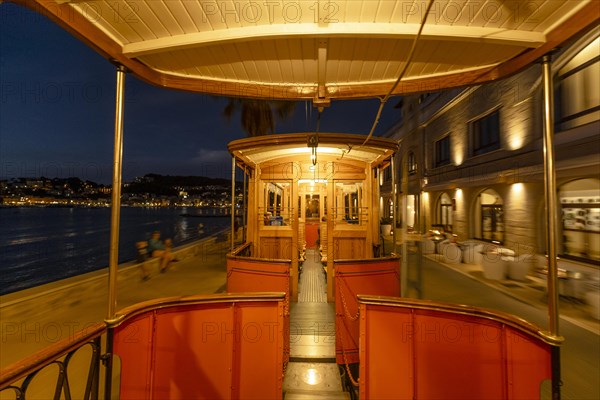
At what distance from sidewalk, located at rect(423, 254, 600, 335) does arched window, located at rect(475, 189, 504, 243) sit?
7.25ft

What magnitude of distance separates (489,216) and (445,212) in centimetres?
407

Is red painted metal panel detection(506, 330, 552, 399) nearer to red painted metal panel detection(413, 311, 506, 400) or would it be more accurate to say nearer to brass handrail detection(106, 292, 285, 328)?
red painted metal panel detection(413, 311, 506, 400)

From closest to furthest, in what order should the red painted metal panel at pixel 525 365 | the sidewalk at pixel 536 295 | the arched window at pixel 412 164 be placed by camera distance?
the red painted metal panel at pixel 525 365
the sidewalk at pixel 536 295
the arched window at pixel 412 164

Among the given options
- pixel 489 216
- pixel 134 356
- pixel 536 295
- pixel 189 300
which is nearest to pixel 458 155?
pixel 489 216

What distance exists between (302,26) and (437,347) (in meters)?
3.26

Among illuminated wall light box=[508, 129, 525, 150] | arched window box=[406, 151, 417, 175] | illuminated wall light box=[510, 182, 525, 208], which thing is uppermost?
arched window box=[406, 151, 417, 175]

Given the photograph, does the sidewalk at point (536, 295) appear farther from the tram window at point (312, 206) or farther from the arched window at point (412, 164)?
the arched window at point (412, 164)

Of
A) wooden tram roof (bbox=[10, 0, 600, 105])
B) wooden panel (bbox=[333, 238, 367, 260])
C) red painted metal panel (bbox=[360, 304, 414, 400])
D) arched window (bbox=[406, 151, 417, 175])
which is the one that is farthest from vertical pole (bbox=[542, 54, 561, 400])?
arched window (bbox=[406, 151, 417, 175])

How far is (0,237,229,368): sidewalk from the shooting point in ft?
15.0

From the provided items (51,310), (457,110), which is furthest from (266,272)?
(457,110)

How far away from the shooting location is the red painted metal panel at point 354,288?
364 cm

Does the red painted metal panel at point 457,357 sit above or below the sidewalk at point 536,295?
above

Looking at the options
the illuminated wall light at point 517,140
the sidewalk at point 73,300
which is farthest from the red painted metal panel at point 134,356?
the illuminated wall light at point 517,140

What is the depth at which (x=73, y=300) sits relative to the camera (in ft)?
20.6
